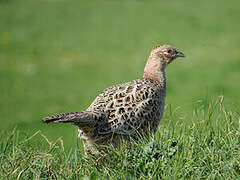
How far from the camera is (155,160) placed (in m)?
4.50

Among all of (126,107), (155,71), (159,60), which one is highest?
(159,60)

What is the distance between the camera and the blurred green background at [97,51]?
588 inches

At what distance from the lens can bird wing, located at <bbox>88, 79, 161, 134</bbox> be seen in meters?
5.62

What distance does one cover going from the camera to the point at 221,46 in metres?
21.3

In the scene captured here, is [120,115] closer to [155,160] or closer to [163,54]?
[155,160]

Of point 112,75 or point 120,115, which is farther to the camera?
point 112,75

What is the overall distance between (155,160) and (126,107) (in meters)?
1.39

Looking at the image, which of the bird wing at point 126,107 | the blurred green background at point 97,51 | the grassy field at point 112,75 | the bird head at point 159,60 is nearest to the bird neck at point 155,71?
the bird head at point 159,60

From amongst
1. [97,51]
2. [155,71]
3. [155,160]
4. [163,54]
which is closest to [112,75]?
[97,51]

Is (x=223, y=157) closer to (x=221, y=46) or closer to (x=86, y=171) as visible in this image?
(x=86, y=171)

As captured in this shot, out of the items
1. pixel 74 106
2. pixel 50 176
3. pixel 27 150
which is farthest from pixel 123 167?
pixel 74 106

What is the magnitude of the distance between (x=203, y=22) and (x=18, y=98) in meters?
12.3

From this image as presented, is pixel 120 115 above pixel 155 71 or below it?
below

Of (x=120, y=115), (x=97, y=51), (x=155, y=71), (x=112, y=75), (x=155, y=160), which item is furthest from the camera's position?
(x=97, y=51)
